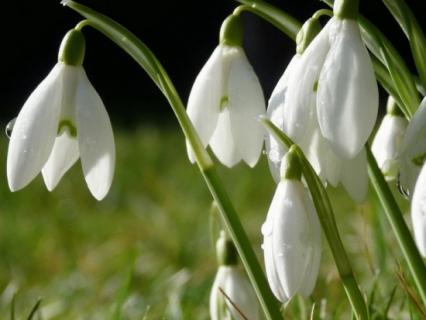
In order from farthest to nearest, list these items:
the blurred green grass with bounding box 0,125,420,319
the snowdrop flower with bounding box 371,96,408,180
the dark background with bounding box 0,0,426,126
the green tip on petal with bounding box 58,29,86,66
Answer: the dark background with bounding box 0,0,426,126, the blurred green grass with bounding box 0,125,420,319, the snowdrop flower with bounding box 371,96,408,180, the green tip on petal with bounding box 58,29,86,66

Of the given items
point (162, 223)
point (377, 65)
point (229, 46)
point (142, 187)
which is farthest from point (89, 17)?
point (142, 187)

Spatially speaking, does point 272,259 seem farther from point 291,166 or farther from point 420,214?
point 420,214

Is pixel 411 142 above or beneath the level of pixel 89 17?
beneath

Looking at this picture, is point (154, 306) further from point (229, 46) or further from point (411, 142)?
point (411, 142)

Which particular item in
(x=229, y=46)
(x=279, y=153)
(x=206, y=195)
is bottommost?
(x=206, y=195)

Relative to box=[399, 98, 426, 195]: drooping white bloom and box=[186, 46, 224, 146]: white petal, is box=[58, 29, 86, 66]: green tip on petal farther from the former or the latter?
box=[399, 98, 426, 195]: drooping white bloom

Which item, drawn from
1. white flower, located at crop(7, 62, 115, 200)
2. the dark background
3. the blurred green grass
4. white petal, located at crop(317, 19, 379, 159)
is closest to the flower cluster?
white petal, located at crop(317, 19, 379, 159)
